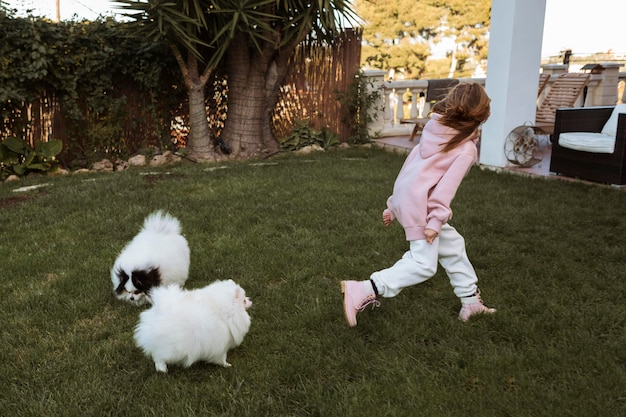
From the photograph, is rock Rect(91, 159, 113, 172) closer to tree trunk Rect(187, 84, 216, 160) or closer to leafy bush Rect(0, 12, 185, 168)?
leafy bush Rect(0, 12, 185, 168)

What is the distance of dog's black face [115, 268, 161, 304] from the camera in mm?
3168

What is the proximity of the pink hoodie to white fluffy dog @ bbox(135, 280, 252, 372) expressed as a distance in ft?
3.29

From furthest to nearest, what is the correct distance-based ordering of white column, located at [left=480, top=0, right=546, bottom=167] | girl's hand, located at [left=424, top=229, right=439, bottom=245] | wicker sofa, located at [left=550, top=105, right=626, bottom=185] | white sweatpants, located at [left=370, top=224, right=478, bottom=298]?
1. white column, located at [left=480, top=0, right=546, bottom=167]
2. wicker sofa, located at [left=550, top=105, right=626, bottom=185]
3. white sweatpants, located at [left=370, top=224, right=478, bottom=298]
4. girl's hand, located at [left=424, top=229, right=439, bottom=245]

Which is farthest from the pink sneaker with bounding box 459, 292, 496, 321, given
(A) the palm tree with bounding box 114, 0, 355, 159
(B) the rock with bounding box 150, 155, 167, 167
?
(B) the rock with bounding box 150, 155, 167, 167

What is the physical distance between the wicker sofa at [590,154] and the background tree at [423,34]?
84.8 feet

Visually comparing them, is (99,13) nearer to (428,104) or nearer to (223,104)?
(223,104)

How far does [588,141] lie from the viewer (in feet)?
21.1

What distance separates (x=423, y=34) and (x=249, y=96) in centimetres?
2725

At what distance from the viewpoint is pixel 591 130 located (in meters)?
7.06

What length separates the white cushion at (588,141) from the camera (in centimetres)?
625

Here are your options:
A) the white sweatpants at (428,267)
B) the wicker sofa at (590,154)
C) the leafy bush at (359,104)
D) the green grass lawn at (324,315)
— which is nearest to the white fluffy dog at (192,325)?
the green grass lawn at (324,315)

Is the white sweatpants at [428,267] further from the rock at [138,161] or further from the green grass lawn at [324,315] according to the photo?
the rock at [138,161]

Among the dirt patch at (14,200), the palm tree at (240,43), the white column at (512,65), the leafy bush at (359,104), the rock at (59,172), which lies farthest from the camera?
the leafy bush at (359,104)

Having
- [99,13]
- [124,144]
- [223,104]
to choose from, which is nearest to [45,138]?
[124,144]
